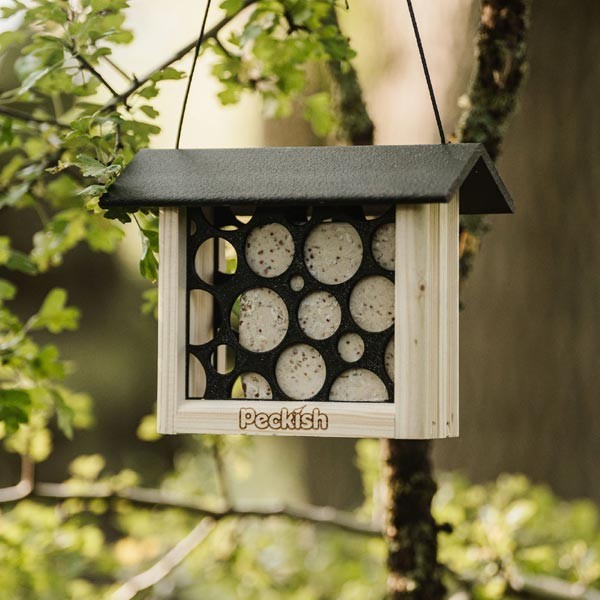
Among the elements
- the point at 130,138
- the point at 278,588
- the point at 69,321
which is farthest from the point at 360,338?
the point at 278,588

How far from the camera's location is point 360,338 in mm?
1354

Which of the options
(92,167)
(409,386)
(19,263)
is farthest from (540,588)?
(92,167)

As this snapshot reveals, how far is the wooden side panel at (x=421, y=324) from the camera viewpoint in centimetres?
128

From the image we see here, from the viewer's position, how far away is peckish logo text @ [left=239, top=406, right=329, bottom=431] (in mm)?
1301

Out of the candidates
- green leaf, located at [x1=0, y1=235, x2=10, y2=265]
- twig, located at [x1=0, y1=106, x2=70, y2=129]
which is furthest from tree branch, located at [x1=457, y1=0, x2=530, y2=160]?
green leaf, located at [x1=0, y1=235, x2=10, y2=265]

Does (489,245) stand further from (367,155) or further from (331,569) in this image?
(367,155)

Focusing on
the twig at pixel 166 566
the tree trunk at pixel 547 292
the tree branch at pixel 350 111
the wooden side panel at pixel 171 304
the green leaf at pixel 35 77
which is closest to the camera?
the wooden side panel at pixel 171 304

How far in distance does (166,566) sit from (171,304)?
46.7 inches

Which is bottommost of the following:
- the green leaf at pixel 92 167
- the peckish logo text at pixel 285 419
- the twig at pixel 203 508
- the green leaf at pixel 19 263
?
the twig at pixel 203 508

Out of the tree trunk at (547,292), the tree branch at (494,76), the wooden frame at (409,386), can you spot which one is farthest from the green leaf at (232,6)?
the tree trunk at (547,292)

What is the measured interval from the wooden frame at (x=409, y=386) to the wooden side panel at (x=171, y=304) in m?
0.02

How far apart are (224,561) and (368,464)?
48 cm

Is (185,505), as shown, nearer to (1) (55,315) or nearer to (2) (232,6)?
(1) (55,315)

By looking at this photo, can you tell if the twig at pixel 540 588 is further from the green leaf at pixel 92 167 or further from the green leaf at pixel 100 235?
the green leaf at pixel 92 167
